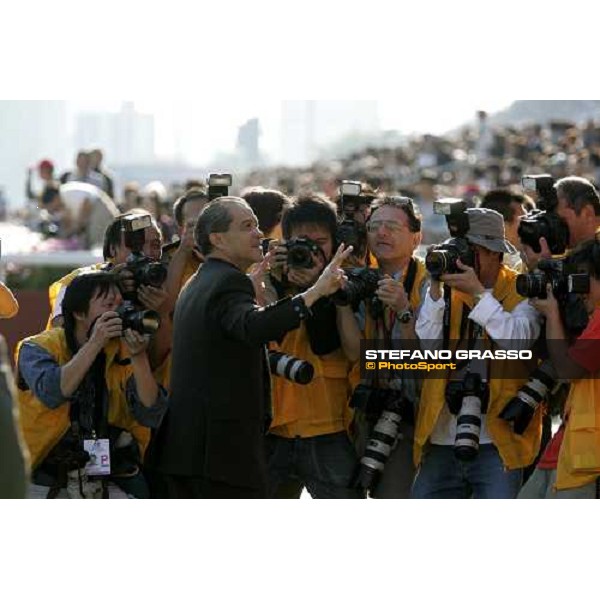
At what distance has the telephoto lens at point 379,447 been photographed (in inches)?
330

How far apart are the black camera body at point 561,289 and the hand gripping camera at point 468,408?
49 cm

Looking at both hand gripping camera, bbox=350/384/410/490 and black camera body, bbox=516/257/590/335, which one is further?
hand gripping camera, bbox=350/384/410/490

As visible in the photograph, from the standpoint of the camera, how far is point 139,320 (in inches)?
316

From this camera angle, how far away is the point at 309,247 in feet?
27.0

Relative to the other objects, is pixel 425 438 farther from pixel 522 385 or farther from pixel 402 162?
pixel 402 162

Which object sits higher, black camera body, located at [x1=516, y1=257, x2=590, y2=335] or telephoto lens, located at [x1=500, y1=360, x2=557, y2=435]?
black camera body, located at [x1=516, y1=257, x2=590, y2=335]

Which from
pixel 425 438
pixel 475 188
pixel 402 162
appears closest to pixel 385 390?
pixel 425 438

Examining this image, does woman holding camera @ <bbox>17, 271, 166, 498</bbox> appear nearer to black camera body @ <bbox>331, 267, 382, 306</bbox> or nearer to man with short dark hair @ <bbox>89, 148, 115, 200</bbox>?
black camera body @ <bbox>331, 267, 382, 306</bbox>

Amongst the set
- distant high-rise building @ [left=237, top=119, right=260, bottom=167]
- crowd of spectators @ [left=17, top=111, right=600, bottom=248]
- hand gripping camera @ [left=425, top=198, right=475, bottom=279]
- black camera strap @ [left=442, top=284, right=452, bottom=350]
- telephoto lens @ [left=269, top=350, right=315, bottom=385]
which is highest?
distant high-rise building @ [left=237, top=119, right=260, bottom=167]

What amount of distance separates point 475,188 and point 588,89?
38.8 feet

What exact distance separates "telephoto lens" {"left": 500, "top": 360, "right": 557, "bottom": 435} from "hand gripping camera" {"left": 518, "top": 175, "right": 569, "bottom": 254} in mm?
507

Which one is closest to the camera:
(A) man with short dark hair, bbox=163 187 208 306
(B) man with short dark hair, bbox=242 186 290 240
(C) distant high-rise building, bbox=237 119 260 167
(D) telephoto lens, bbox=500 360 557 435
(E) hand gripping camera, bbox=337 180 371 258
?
(D) telephoto lens, bbox=500 360 557 435

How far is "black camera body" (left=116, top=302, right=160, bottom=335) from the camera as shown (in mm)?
8016

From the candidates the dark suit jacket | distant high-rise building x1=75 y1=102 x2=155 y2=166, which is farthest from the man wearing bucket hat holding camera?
distant high-rise building x1=75 y1=102 x2=155 y2=166
